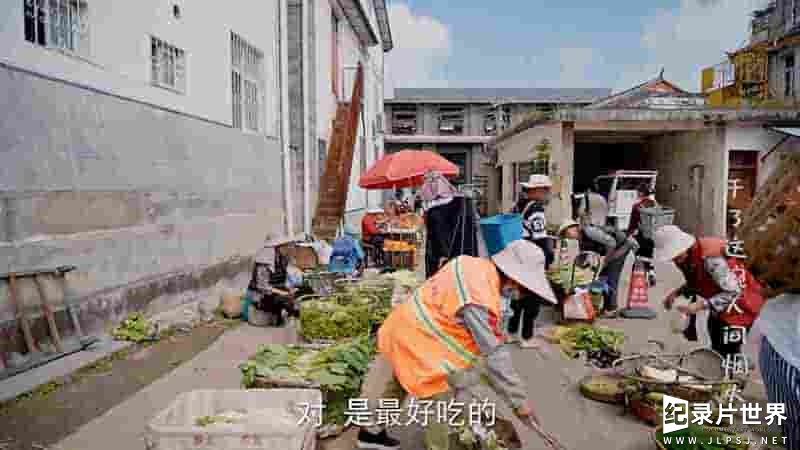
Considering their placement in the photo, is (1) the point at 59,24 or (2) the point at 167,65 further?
(2) the point at 167,65

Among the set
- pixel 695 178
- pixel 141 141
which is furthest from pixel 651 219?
pixel 695 178

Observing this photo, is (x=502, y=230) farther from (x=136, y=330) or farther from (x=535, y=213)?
(x=136, y=330)

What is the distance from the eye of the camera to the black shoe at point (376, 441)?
12.9 ft

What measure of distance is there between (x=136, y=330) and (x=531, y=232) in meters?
4.77

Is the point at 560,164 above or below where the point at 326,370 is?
above

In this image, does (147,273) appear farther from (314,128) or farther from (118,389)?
(314,128)

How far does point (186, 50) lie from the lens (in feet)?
27.5

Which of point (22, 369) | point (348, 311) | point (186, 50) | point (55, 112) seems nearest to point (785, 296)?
point (348, 311)

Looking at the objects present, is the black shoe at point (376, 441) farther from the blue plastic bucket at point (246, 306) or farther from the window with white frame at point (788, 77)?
the window with white frame at point (788, 77)

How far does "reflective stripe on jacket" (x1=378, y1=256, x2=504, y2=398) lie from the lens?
10.4 feet

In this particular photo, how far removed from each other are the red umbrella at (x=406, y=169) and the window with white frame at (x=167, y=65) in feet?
11.5

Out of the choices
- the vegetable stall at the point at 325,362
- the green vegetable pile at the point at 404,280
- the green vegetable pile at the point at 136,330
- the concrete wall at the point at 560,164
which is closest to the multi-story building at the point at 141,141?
the green vegetable pile at the point at 136,330

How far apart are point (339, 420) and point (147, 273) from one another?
3925 mm

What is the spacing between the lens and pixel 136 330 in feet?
21.7
